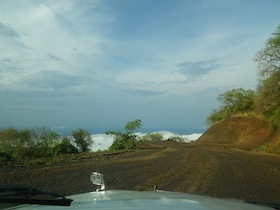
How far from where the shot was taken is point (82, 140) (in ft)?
157

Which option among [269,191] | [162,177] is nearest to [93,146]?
[162,177]

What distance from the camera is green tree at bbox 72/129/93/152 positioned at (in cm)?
4734

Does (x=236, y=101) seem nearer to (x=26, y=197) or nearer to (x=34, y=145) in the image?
(x=34, y=145)

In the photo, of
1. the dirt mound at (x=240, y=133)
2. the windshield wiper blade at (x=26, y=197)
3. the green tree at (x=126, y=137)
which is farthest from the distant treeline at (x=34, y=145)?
the windshield wiper blade at (x=26, y=197)

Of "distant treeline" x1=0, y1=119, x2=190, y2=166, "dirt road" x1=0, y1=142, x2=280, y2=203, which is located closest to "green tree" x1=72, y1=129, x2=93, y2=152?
"distant treeline" x1=0, y1=119, x2=190, y2=166

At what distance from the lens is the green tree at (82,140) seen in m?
47.3

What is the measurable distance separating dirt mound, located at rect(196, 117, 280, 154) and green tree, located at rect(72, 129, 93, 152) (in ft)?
60.1

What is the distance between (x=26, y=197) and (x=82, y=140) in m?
45.5

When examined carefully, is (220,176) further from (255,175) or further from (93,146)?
(93,146)

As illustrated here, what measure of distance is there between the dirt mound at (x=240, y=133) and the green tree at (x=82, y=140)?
60.1 feet

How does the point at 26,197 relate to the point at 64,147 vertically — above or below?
below

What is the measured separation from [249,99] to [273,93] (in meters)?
36.0

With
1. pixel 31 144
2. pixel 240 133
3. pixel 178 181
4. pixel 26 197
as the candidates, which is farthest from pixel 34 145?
pixel 240 133

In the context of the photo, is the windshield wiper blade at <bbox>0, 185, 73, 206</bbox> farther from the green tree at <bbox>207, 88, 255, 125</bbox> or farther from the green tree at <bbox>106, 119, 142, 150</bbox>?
the green tree at <bbox>207, 88, 255, 125</bbox>
